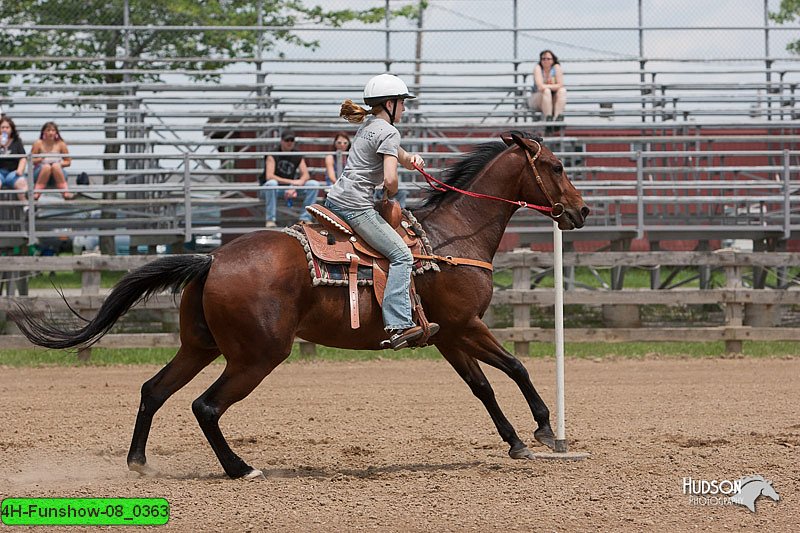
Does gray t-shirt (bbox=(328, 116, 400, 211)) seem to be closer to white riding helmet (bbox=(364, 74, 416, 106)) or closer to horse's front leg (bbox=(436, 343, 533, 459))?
white riding helmet (bbox=(364, 74, 416, 106))

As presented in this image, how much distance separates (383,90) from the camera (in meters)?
7.31

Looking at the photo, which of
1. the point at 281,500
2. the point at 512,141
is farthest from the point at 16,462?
the point at 512,141

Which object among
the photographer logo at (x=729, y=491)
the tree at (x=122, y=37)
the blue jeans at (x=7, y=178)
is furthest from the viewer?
the tree at (x=122, y=37)

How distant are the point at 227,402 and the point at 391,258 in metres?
1.45

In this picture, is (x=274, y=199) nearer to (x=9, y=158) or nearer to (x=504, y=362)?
(x=9, y=158)

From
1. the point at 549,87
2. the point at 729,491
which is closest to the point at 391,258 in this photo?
the point at 729,491

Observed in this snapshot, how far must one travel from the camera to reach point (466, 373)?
780 centimetres

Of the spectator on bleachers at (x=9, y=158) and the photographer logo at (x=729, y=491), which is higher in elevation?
the spectator on bleachers at (x=9, y=158)

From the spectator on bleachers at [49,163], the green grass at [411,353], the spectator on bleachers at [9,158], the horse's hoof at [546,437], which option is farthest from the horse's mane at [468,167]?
the spectator on bleachers at [9,158]

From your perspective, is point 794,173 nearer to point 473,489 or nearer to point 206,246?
point 206,246

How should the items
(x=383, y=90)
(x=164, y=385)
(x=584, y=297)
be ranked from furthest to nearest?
(x=584, y=297)
(x=164, y=385)
(x=383, y=90)

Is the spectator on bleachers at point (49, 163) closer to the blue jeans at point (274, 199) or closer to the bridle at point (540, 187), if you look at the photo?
the blue jeans at point (274, 199)

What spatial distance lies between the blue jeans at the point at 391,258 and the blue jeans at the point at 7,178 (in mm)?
9659

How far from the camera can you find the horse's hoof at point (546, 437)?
25.2 feet
